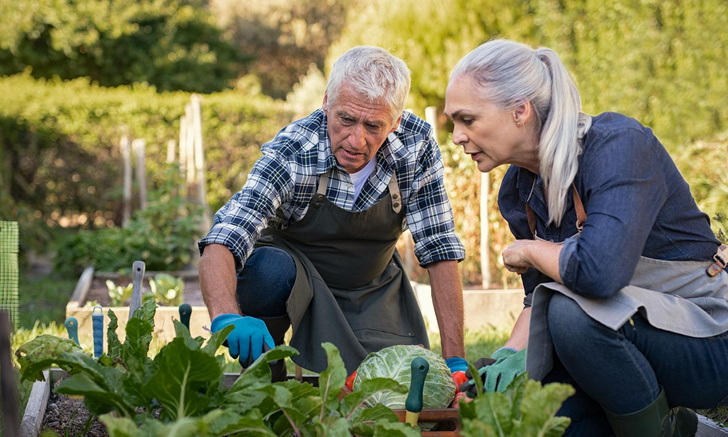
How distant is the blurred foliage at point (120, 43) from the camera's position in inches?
656

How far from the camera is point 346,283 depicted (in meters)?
2.98

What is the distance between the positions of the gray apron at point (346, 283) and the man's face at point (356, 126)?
0.17 meters

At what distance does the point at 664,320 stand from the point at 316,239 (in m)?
1.36

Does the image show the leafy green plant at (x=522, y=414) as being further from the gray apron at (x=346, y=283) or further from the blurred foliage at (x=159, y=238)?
the blurred foliage at (x=159, y=238)

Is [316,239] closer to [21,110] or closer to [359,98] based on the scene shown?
[359,98]

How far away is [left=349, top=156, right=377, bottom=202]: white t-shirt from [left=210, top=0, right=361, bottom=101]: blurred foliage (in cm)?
2273

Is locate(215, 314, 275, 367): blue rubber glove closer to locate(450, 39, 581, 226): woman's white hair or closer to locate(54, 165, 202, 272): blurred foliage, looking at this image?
locate(450, 39, 581, 226): woman's white hair

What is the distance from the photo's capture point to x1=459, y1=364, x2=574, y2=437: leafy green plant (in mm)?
1427

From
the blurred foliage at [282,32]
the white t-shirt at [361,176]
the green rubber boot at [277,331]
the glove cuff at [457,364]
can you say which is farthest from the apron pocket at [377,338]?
the blurred foliage at [282,32]

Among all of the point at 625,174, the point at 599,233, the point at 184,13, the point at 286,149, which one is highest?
the point at 184,13

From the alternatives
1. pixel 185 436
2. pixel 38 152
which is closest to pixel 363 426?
pixel 185 436

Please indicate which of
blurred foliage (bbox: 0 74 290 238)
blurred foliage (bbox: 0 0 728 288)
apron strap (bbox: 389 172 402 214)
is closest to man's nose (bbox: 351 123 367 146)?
apron strap (bbox: 389 172 402 214)

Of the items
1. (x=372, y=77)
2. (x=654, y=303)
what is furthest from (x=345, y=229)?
(x=654, y=303)

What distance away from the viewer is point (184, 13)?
19.8m
